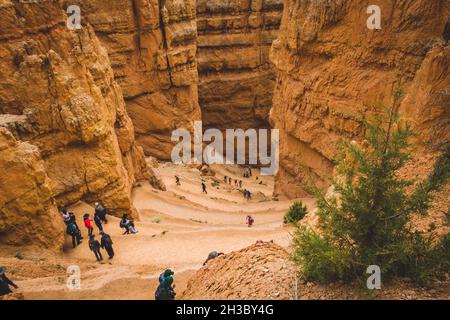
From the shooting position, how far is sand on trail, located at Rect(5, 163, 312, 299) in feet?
36.2

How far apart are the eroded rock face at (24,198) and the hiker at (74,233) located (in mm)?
414

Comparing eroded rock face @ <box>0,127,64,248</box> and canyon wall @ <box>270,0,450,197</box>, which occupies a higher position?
canyon wall @ <box>270,0,450,197</box>

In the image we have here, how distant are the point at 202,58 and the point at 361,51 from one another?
2651 centimetres

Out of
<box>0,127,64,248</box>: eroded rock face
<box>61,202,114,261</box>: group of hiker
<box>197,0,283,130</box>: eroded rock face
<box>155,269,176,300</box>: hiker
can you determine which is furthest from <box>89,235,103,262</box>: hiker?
<box>197,0,283,130</box>: eroded rock face

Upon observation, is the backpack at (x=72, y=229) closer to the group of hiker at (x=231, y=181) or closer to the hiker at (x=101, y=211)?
the hiker at (x=101, y=211)

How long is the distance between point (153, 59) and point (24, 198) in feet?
68.6

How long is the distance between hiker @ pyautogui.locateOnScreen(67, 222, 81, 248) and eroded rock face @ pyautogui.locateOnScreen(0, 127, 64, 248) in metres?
0.41

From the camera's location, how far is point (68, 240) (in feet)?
48.1

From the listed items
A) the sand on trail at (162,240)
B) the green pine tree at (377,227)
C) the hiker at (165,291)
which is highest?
the green pine tree at (377,227)

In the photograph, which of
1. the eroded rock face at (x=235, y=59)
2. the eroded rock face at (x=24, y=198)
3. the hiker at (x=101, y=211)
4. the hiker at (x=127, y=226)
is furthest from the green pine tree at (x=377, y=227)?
the eroded rock face at (x=235, y=59)

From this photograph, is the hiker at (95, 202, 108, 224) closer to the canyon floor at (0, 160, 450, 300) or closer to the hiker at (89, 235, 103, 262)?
the canyon floor at (0, 160, 450, 300)

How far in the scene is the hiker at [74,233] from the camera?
14.1 m

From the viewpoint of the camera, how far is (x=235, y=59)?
138 feet
